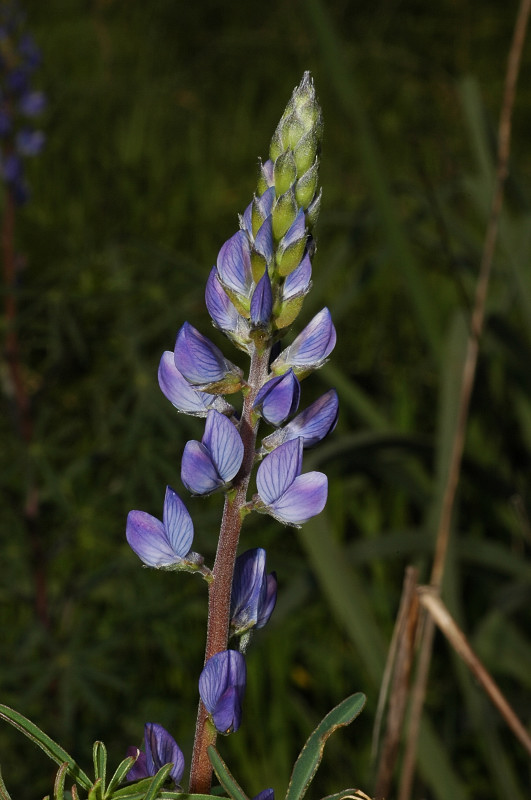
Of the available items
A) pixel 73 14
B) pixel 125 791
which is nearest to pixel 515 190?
pixel 125 791

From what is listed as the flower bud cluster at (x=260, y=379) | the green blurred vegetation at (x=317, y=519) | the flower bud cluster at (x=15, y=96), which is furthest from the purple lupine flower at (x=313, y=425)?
the flower bud cluster at (x=15, y=96)

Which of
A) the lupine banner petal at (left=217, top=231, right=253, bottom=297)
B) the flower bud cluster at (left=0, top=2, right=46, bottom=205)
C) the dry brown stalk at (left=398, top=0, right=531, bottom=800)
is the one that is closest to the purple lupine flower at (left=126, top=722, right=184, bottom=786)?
the lupine banner petal at (left=217, top=231, right=253, bottom=297)

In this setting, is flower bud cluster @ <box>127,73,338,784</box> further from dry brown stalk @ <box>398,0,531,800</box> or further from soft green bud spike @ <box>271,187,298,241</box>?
dry brown stalk @ <box>398,0,531,800</box>

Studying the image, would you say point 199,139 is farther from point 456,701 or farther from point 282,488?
point 282,488

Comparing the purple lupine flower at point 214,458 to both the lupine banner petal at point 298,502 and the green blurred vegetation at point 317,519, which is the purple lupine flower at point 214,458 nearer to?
the lupine banner petal at point 298,502

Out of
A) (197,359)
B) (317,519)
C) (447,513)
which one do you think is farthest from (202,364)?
(317,519)
